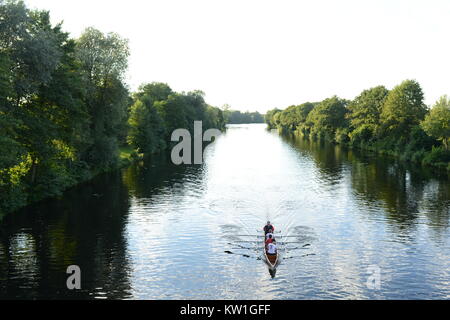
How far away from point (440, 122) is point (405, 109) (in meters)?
23.1

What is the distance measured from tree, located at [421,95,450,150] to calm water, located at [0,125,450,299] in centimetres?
1812

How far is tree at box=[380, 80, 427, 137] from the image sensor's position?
107 m

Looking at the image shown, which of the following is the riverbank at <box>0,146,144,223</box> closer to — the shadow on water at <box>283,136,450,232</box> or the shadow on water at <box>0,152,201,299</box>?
the shadow on water at <box>0,152,201,299</box>

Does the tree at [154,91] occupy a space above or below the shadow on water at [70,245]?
above

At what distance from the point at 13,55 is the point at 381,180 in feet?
182

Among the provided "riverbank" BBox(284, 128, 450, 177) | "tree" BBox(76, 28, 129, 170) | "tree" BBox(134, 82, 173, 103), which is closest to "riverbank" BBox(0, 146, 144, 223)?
"tree" BBox(76, 28, 129, 170)

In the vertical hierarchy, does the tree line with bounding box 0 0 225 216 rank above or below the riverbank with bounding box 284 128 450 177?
above

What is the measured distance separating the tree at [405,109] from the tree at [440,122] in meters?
18.8

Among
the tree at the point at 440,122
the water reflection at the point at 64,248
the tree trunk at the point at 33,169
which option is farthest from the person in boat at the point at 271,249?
the tree at the point at 440,122

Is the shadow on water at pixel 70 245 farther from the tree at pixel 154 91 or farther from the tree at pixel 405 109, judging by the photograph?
the tree at pixel 154 91

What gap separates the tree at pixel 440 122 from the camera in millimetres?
84625
